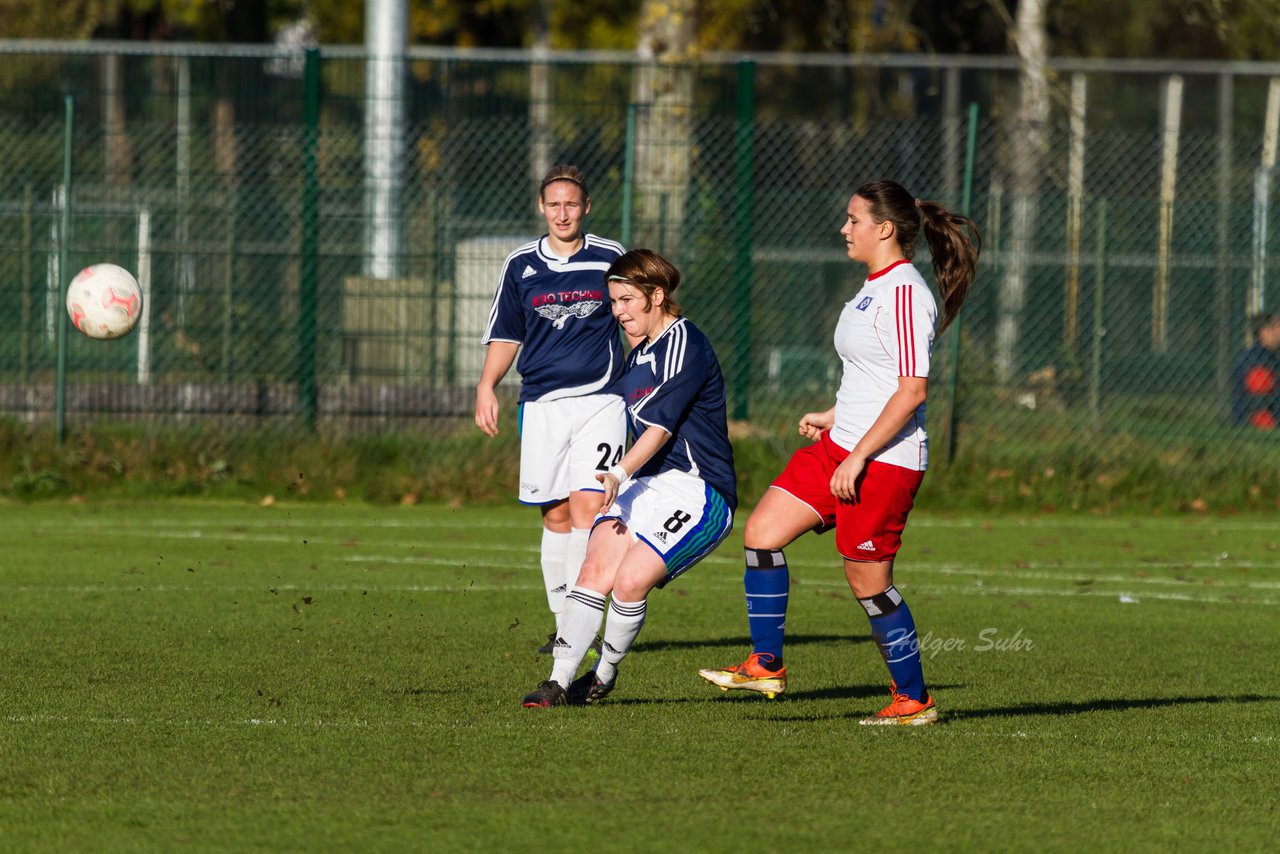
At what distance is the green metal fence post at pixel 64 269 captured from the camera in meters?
13.9

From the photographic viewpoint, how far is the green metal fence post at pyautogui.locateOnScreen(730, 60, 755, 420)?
14609 millimetres

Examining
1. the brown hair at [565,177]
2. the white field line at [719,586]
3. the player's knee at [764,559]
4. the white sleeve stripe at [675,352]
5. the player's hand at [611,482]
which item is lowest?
the white field line at [719,586]

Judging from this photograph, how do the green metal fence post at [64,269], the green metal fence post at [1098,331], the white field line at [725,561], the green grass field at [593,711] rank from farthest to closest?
the green metal fence post at [1098,331] → the green metal fence post at [64,269] → the white field line at [725,561] → the green grass field at [593,711]

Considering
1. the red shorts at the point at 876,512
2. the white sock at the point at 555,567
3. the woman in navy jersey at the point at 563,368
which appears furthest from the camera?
the white sock at the point at 555,567

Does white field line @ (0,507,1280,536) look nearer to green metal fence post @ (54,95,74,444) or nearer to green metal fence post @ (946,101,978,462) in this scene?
green metal fence post @ (946,101,978,462)

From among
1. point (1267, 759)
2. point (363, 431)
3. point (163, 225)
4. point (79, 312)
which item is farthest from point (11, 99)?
point (1267, 759)

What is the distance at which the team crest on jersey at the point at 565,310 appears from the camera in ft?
26.3

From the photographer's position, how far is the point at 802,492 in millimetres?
6562

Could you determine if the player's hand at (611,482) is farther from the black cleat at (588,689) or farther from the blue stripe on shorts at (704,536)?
the black cleat at (588,689)

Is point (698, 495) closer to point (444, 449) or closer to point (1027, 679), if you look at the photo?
point (1027, 679)

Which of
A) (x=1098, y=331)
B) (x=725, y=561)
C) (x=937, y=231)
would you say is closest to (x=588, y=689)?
(x=937, y=231)

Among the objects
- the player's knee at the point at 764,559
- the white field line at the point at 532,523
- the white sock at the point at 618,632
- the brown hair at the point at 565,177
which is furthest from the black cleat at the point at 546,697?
the white field line at the point at 532,523

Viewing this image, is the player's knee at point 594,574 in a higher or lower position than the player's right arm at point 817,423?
lower

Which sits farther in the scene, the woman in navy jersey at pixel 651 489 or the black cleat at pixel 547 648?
the black cleat at pixel 547 648
